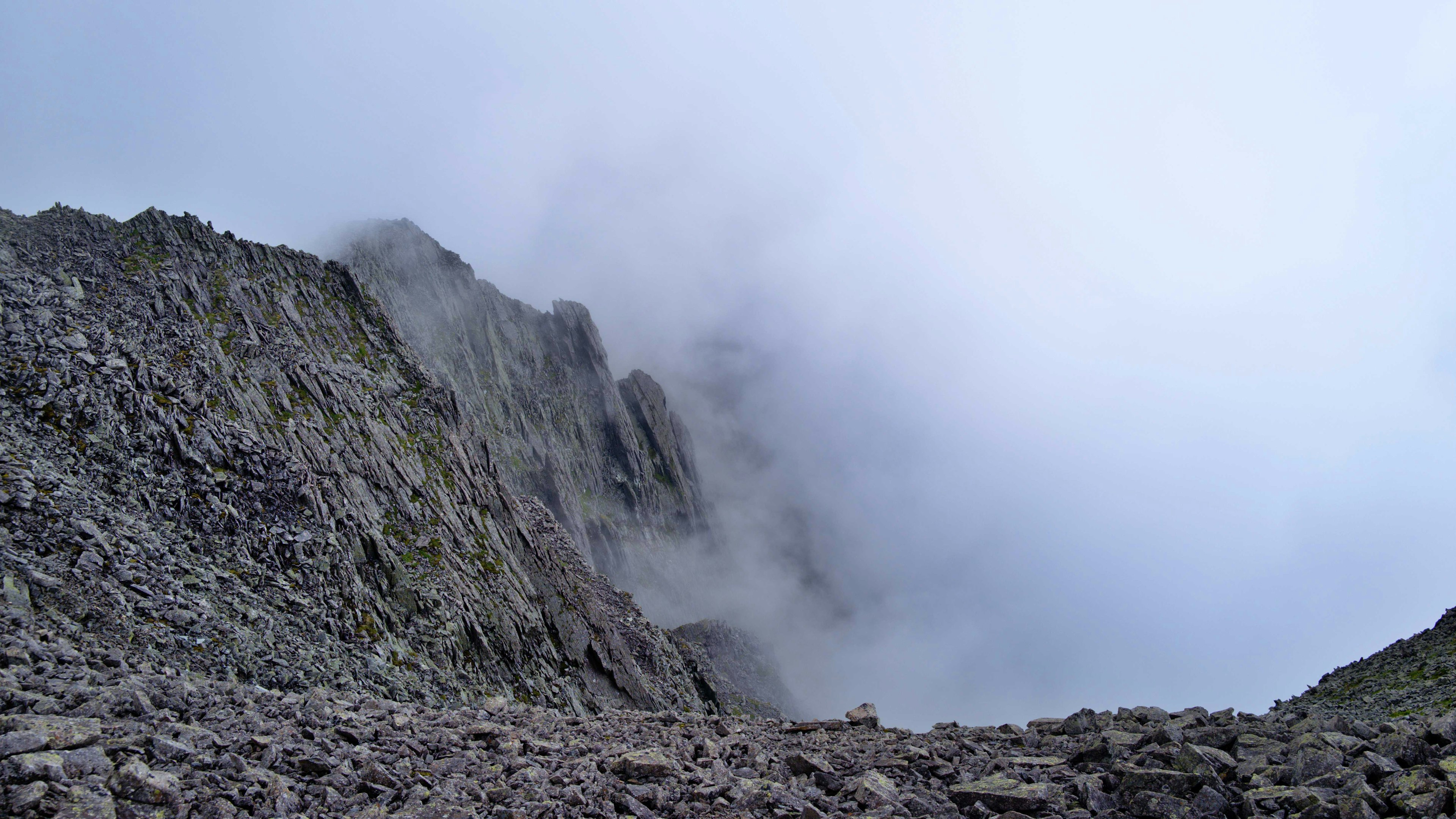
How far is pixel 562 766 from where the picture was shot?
47.5 ft

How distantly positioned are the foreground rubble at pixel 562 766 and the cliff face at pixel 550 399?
7476cm

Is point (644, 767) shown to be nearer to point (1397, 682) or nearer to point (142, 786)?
point (142, 786)

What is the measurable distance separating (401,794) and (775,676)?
100223 mm

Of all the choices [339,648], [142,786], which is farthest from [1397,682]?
[339,648]

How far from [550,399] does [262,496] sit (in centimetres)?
10031

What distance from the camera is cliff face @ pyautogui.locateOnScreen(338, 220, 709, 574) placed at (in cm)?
10156

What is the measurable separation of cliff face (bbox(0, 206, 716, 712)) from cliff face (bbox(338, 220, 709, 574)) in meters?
44.6

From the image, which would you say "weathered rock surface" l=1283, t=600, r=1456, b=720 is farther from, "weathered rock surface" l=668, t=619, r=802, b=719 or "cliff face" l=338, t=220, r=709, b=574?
"cliff face" l=338, t=220, r=709, b=574

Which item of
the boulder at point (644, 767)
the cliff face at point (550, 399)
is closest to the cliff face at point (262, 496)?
the boulder at point (644, 767)

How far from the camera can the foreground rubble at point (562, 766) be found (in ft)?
32.5

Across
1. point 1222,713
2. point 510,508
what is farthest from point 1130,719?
point 510,508

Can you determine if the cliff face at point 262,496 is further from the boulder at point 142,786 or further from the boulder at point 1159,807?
the boulder at point 1159,807

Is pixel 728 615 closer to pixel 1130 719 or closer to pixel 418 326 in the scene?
pixel 418 326

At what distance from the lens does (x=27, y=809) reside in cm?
809
